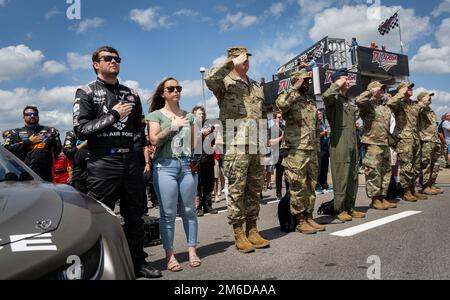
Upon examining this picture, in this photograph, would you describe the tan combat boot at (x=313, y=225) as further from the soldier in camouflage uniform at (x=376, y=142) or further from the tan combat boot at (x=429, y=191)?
the tan combat boot at (x=429, y=191)

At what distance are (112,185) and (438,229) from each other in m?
4.08

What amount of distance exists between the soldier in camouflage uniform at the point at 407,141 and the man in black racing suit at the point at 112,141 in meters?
5.35

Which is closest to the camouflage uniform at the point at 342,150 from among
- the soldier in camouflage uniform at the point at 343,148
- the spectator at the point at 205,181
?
the soldier in camouflage uniform at the point at 343,148

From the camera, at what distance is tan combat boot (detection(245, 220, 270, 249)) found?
4105 mm

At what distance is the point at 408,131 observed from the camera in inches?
273

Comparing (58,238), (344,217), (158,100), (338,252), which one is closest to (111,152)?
(158,100)

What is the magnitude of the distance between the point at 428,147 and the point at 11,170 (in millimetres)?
7629

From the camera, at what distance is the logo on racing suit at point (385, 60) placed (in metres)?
30.8

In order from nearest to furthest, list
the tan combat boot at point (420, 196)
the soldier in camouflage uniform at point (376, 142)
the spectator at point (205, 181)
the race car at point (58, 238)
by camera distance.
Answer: the race car at point (58, 238), the soldier in camouflage uniform at point (376, 142), the tan combat boot at point (420, 196), the spectator at point (205, 181)

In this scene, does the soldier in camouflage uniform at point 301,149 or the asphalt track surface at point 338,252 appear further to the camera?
the soldier in camouflage uniform at point 301,149

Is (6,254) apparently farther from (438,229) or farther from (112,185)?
(438,229)

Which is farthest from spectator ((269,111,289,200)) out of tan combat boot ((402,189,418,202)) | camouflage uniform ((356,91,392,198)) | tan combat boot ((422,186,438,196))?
tan combat boot ((422,186,438,196))

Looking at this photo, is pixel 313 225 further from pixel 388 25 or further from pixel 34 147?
pixel 388 25

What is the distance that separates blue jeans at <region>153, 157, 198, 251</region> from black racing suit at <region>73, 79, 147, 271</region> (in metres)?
0.27
